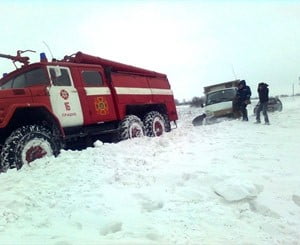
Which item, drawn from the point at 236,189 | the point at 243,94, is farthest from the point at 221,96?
the point at 236,189

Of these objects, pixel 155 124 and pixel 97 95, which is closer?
pixel 97 95

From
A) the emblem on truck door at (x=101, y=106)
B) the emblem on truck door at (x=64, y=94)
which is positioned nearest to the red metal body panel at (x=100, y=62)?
the emblem on truck door at (x=101, y=106)

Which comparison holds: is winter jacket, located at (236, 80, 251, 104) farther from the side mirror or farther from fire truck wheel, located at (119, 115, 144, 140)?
the side mirror

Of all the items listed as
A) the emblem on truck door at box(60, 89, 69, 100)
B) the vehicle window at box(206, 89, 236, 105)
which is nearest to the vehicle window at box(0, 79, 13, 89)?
the emblem on truck door at box(60, 89, 69, 100)

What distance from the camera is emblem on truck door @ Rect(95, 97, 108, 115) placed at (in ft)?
34.6

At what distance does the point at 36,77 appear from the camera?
966cm

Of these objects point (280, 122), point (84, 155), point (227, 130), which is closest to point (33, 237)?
point (84, 155)

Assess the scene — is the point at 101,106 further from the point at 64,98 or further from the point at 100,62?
the point at 100,62

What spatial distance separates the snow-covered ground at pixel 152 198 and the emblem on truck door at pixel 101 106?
2.12 m

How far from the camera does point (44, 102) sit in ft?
29.3

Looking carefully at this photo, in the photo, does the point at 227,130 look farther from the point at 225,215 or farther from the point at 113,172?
the point at 225,215

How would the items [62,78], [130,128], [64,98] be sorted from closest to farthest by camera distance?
[64,98] → [62,78] → [130,128]

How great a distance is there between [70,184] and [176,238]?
2.23 meters

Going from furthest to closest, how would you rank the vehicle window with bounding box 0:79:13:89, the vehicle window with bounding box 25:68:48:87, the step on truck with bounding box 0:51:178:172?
the vehicle window with bounding box 0:79:13:89, the vehicle window with bounding box 25:68:48:87, the step on truck with bounding box 0:51:178:172
